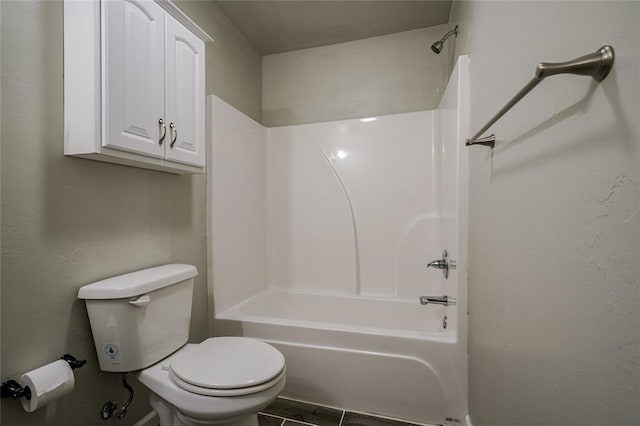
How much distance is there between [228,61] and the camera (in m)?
2.16

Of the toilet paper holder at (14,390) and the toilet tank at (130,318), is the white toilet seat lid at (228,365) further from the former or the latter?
the toilet paper holder at (14,390)

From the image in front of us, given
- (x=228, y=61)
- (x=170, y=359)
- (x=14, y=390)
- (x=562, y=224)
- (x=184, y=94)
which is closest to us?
(x=562, y=224)

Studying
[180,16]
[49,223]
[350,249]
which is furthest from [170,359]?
[180,16]

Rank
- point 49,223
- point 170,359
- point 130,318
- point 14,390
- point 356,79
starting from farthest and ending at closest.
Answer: point 356,79 < point 170,359 < point 130,318 < point 49,223 < point 14,390

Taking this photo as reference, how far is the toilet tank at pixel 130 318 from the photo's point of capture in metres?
1.13

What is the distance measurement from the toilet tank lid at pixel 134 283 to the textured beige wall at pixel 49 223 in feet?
0.21

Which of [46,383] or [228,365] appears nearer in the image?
[46,383]

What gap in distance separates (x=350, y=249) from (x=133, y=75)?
177cm

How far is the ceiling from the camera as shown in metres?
2.03

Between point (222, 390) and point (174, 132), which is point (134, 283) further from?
point (174, 132)

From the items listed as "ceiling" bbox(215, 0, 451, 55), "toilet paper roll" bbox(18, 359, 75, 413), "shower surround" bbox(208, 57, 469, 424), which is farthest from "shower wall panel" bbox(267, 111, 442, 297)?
"toilet paper roll" bbox(18, 359, 75, 413)

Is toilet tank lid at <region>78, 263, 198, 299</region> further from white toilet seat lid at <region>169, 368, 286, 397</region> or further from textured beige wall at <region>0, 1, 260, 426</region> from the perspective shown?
white toilet seat lid at <region>169, 368, 286, 397</region>

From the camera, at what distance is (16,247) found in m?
0.95

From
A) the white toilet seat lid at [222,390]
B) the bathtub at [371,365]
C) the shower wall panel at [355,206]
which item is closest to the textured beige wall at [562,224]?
the bathtub at [371,365]
